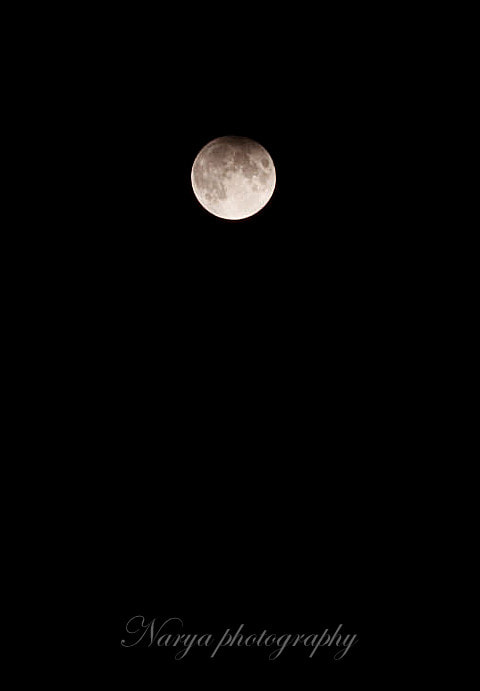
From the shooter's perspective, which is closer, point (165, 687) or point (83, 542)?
point (165, 687)

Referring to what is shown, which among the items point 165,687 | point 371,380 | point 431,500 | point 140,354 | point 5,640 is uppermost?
point 371,380

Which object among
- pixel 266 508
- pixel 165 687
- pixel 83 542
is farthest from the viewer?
pixel 266 508

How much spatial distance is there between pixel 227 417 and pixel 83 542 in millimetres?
2156

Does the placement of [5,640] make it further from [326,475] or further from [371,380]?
[371,380]

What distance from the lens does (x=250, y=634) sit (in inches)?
192

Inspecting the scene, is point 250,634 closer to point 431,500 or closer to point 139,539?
point 139,539

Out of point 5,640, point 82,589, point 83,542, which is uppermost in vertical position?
point 83,542

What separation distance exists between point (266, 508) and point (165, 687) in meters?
2.03

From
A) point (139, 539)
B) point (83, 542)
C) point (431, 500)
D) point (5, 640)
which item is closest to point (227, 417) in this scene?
point (139, 539)

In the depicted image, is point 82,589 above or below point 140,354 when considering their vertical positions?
below

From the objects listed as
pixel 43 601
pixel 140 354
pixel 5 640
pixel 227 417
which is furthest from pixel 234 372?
pixel 5 640

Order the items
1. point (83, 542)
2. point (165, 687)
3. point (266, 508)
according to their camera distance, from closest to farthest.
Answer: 1. point (165, 687)
2. point (83, 542)
3. point (266, 508)

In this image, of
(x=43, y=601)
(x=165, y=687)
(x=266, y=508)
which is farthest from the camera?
(x=266, y=508)

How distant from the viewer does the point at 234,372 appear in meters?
6.00
